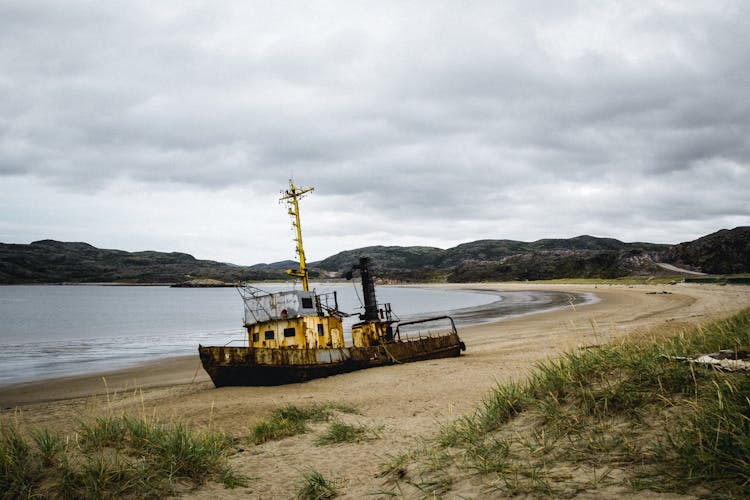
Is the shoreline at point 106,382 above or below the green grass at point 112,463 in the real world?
below

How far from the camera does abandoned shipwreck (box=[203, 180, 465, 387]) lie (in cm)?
1480

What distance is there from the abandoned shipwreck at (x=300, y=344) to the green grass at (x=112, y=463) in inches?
376

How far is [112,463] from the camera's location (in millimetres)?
4391

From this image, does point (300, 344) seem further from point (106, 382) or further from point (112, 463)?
point (112, 463)

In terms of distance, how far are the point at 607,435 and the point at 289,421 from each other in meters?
5.74

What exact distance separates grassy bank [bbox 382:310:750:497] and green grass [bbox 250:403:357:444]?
310 centimetres

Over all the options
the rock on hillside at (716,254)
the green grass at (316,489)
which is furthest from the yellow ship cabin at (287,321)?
the rock on hillside at (716,254)

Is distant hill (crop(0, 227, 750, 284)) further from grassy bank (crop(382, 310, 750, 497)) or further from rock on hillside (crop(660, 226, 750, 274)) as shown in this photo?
grassy bank (crop(382, 310, 750, 497))

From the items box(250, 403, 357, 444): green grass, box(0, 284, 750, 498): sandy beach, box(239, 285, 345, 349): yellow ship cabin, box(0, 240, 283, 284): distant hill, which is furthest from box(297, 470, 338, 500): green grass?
box(0, 240, 283, 284): distant hill

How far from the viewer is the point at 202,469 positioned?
4.80 m

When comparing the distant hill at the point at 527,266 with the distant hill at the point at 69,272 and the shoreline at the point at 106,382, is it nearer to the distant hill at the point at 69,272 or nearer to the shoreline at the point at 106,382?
the distant hill at the point at 69,272

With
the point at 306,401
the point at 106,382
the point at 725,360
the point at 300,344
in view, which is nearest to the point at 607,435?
the point at 725,360

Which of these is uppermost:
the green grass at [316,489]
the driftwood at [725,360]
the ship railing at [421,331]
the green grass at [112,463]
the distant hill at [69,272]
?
the distant hill at [69,272]

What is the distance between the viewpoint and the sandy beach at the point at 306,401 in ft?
17.6
